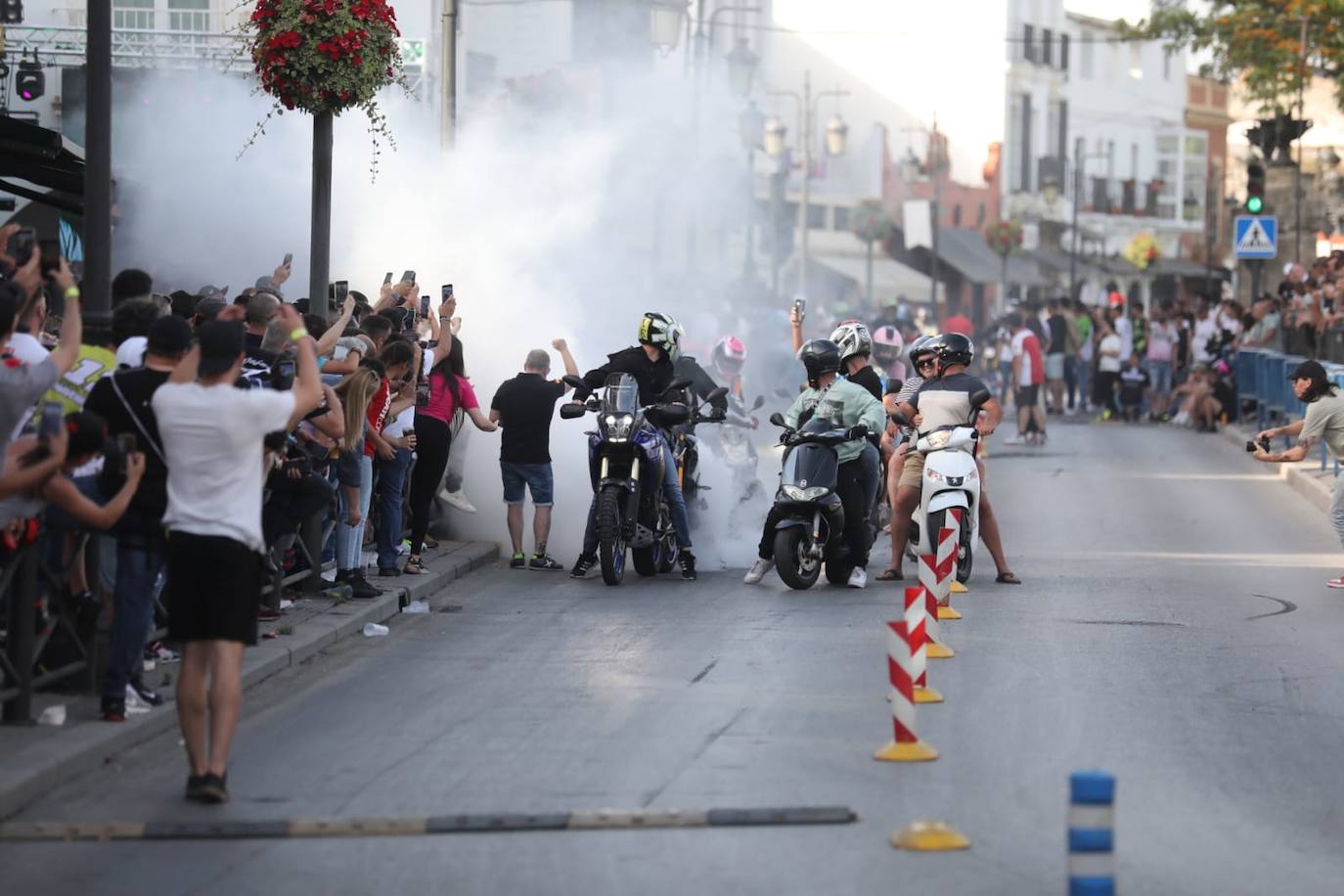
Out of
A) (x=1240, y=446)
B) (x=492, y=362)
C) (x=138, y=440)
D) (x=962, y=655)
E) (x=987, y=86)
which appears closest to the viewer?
(x=138, y=440)

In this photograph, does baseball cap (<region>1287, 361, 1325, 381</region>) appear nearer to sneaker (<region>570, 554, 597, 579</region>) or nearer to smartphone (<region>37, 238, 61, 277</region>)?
sneaker (<region>570, 554, 597, 579</region>)

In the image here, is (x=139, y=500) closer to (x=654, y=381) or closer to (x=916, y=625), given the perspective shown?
(x=916, y=625)

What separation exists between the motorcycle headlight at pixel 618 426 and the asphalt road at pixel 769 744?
3.15 ft

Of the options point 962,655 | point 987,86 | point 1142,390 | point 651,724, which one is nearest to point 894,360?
point 962,655

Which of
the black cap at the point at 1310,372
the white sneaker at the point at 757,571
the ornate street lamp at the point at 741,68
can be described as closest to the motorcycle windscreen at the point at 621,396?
the white sneaker at the point at 757,571

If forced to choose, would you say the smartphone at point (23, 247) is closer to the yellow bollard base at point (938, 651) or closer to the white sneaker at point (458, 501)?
the yellow bollard base at point (938, 651)

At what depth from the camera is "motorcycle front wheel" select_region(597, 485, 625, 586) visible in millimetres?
13945

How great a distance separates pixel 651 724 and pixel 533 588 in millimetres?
5145

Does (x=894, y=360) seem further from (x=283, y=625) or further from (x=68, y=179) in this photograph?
(x=283, y=625)

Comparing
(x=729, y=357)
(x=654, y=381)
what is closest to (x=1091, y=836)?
(x=654, y=381)

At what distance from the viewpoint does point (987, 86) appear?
67.1 meters

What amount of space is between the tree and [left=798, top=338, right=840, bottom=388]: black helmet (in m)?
22.2

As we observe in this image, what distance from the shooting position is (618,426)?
1430cm

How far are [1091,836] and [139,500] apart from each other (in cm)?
434
